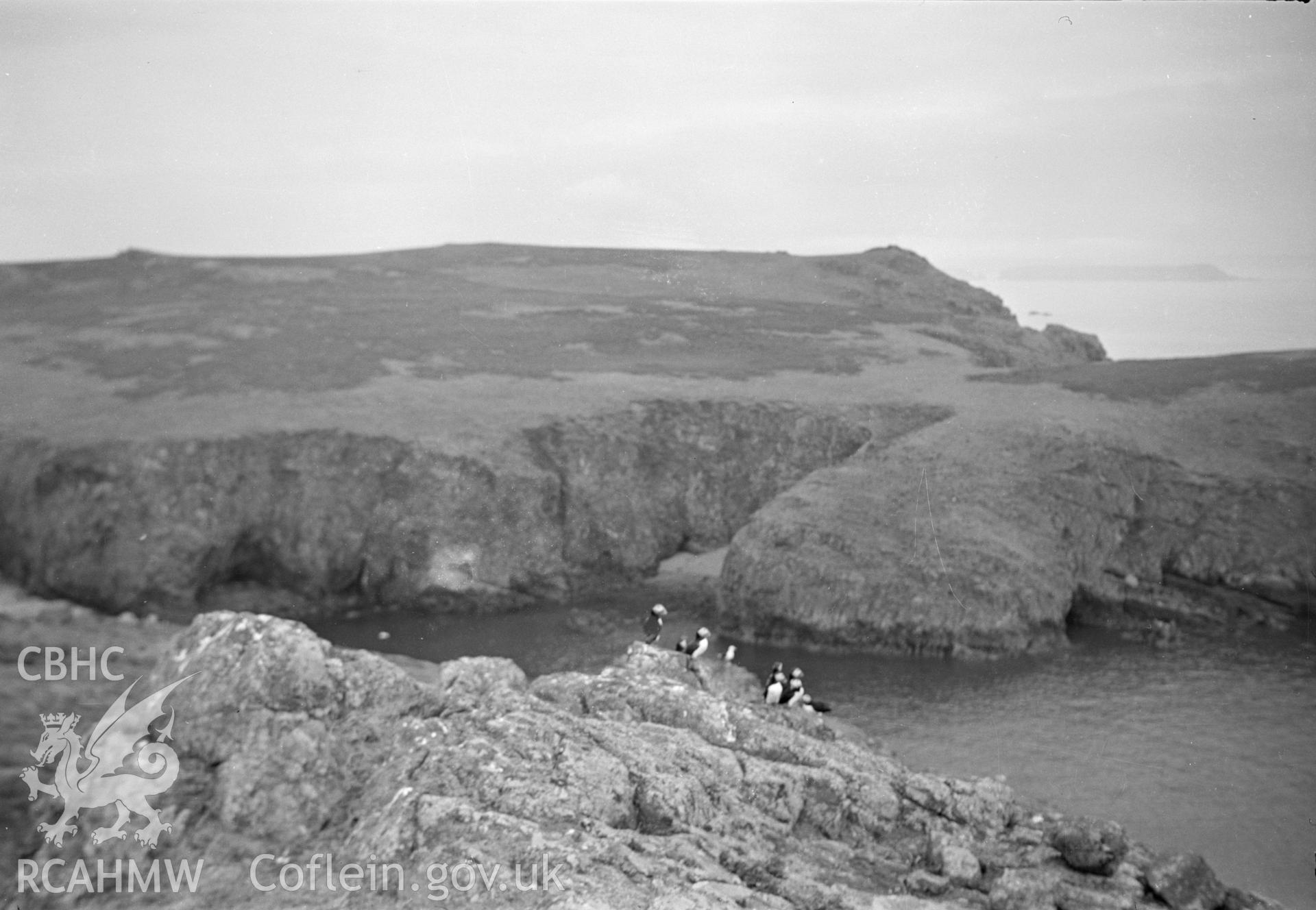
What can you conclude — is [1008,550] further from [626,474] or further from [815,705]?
[626,474]

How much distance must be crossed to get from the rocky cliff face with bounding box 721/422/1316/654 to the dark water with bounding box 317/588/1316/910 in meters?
1.79

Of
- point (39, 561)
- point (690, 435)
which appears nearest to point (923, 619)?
point (690, 435)

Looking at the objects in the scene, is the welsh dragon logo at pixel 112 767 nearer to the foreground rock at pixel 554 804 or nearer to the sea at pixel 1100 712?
the foreground rock at pixel 554 804

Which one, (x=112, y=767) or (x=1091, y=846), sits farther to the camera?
(x=1091, y=846)

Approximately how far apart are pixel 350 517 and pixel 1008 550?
104ft

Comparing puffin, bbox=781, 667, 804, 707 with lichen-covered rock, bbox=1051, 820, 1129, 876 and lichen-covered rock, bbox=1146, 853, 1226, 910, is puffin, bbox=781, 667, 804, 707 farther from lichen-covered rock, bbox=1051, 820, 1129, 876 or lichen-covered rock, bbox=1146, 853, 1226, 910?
lichen-covered rock, bbox=1146, 853, 1226, 910

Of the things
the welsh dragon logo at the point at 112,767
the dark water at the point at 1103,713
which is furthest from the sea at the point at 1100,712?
the welsh dragon logo at the point at 112,767

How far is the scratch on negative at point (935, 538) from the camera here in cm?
4706

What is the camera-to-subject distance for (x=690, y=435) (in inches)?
2469

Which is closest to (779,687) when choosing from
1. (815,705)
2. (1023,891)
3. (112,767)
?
(815,705)

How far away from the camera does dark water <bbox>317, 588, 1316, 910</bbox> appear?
31266 millimetres

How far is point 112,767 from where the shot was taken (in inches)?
671

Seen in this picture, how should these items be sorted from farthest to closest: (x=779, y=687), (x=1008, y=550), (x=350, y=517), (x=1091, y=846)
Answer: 1. (x=350, y=517)
2. (x=1008, y=550)
3. (x=779, y=687)
4. (x=1091, y=846)

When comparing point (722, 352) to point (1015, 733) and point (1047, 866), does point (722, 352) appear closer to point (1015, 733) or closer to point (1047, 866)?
point (1015, 733)
